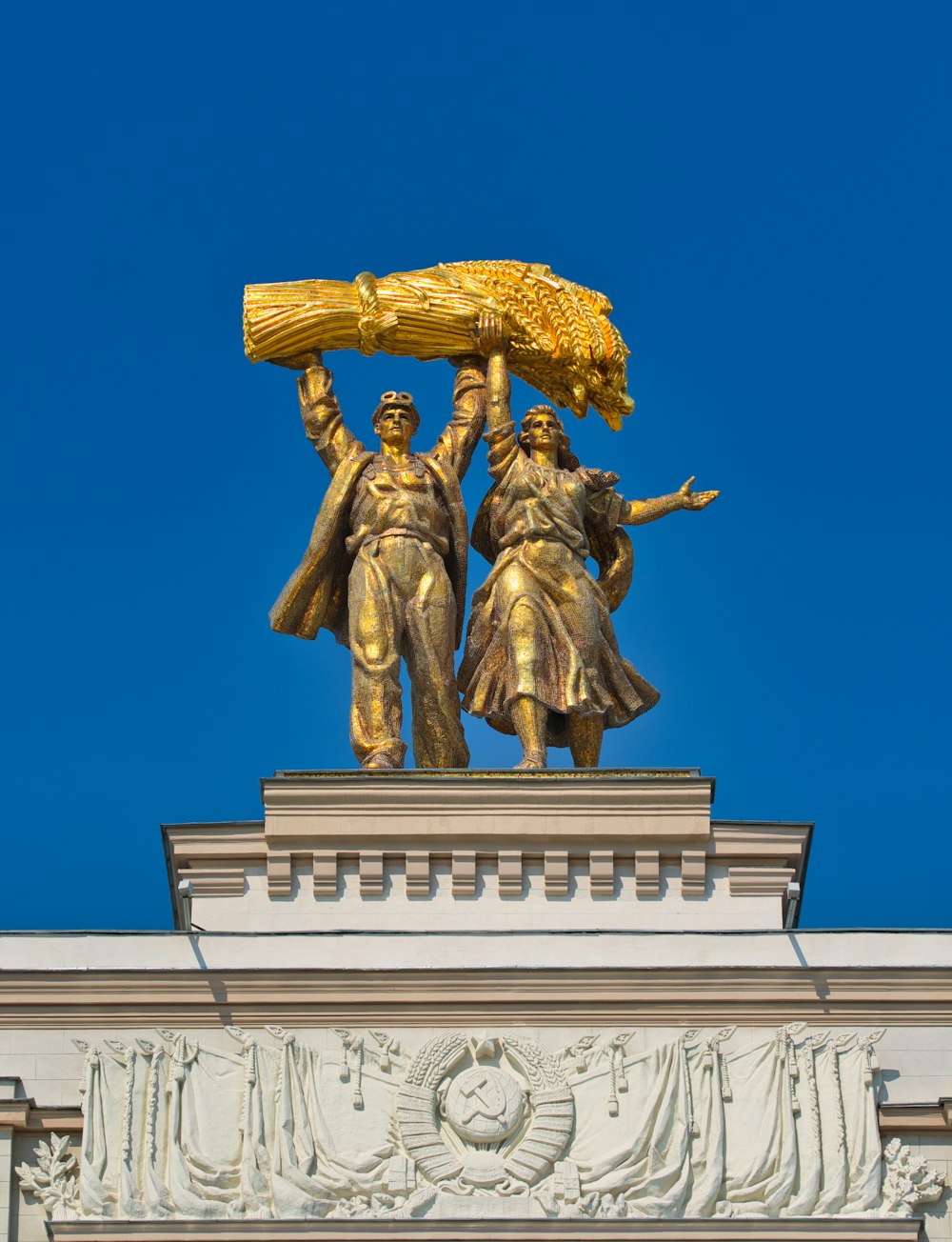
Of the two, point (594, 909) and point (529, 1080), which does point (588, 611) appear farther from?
point (529, 1080)

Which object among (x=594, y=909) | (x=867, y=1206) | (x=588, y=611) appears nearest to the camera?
(x=867, y=1206)

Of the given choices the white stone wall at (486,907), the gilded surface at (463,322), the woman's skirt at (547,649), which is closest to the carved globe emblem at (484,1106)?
the white stone wall at (486,907)

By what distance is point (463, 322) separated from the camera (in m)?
25.1

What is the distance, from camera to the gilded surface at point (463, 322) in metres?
24.9

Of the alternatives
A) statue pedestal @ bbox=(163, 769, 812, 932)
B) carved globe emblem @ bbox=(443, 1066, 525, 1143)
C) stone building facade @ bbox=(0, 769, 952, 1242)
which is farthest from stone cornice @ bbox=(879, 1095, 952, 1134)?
carved globe emblem @ bbox=(443, 1066, 525, 1143)

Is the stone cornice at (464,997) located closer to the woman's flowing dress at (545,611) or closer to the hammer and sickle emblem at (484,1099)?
the hammer and sickle emblem at (484,1099)

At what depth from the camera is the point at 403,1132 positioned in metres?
21.0

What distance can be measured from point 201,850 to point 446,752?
2.07 m

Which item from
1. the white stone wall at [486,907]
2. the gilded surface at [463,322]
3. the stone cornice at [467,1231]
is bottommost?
the stone cornice at [467,1231]

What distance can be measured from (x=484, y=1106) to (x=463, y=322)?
248 inches

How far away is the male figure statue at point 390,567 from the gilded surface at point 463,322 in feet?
0.84

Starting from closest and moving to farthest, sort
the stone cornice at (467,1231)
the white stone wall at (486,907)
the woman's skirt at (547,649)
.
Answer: the stone cornice at (467,1231) < the white stone wall at (486,907) < the woman's skirt at (547,649)

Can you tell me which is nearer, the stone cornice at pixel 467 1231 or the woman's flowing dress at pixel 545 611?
the stone cornice at pixel 467 1231

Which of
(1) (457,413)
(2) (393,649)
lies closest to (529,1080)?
(2) (393,649)
